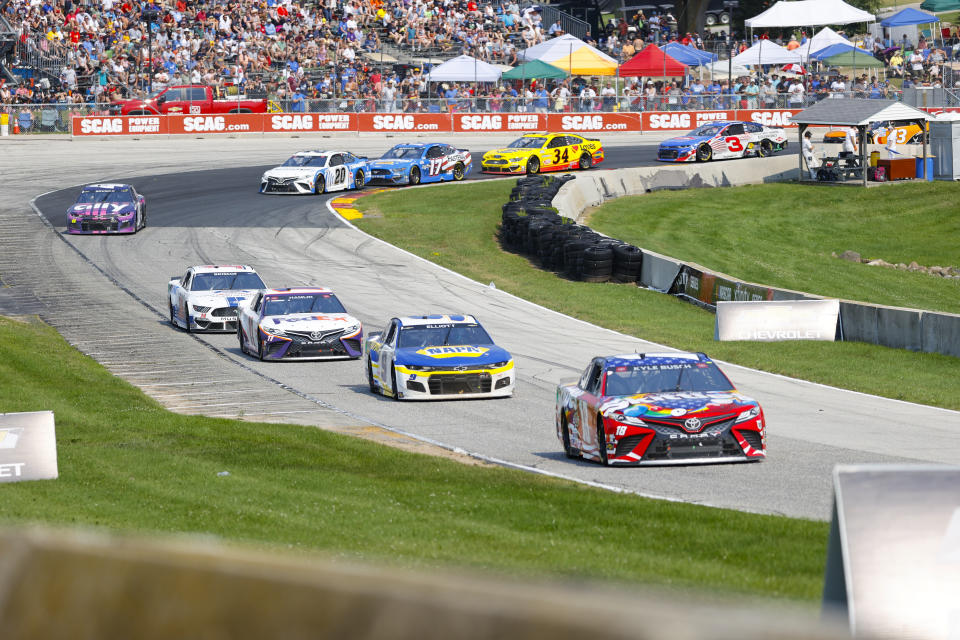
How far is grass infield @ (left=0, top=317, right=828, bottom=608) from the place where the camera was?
27.9 feet

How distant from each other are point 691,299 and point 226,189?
23.2 metres

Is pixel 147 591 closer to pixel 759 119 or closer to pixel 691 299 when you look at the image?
pixel 691 299

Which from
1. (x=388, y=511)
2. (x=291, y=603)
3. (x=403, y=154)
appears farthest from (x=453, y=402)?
(x=403, y=154)

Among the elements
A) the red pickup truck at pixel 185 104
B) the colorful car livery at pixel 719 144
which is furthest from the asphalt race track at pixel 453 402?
the colorful car livery at pixel 719 144

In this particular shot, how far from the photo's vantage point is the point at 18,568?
1458 millimetres

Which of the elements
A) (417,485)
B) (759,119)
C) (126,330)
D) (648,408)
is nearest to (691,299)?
(126,330)

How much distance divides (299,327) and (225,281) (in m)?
4.68

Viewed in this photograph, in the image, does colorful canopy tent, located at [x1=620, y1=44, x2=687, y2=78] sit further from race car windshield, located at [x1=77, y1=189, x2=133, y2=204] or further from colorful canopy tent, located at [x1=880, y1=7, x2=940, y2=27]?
race car windshield, located at [x1=77, y1=189, x2=133, y2=204]

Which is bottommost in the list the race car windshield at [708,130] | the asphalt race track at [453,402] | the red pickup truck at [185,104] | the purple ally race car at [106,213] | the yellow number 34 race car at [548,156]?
the asphalt race track at [453,402]

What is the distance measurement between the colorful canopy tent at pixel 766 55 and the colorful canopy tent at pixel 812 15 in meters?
1.38

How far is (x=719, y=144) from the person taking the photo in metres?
49.1

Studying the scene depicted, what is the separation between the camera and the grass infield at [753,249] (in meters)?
21.3

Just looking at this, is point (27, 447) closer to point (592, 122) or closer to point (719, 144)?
point (719, 144)

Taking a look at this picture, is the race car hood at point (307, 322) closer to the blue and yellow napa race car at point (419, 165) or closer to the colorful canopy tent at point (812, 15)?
the blue and yellow napa race car at point (419, 165)
